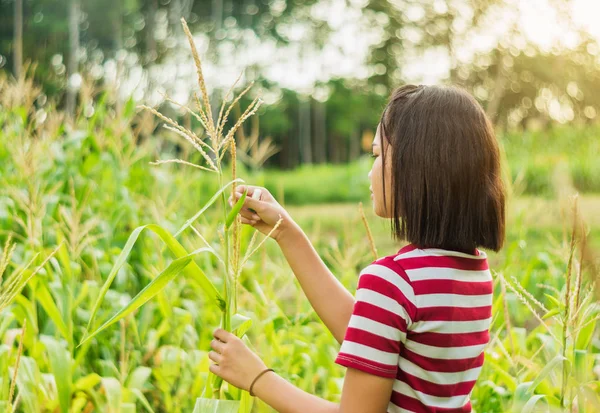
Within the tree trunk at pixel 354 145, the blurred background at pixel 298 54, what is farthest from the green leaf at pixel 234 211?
the tree trunk at pixel 354 145

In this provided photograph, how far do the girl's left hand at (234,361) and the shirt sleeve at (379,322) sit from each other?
0.17 metres

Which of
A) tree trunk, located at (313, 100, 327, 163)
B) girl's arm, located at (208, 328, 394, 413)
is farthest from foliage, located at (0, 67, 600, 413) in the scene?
tree trunk, located at (313, 100, 327, 163)

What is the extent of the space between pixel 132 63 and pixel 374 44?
8.52 m

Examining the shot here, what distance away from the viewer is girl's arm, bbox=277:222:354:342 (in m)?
1.29

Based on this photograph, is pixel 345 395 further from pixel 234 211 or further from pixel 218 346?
pixel 234 211

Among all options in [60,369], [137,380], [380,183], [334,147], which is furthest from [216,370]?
[334,147]

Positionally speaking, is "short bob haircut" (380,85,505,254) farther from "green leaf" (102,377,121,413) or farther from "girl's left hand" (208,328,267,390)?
"green leaf" (102,377,121,413)

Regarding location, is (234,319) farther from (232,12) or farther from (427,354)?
(232,12)

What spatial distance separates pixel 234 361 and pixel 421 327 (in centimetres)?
31

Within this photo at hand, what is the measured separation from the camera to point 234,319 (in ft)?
3.60

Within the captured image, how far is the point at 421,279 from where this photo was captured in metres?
1.03

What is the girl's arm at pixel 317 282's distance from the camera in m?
1.29

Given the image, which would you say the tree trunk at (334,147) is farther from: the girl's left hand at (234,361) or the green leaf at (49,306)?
the girl's left hand at (234,361)

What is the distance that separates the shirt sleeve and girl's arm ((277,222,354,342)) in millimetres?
285
